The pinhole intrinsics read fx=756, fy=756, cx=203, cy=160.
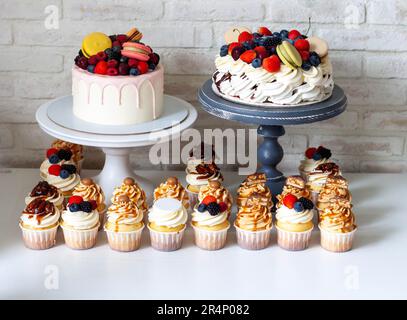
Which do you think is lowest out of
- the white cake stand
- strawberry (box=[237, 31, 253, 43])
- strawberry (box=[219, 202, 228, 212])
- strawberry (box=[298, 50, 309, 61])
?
strawberry (box=[219, 202, 228, 212])

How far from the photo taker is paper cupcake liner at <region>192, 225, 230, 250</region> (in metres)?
1.51

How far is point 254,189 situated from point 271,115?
0.18m

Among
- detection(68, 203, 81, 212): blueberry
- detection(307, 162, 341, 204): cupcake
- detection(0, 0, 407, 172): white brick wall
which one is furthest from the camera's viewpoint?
detection(0, 0, 407, 172): white brick wall

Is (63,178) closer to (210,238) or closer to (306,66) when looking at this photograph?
(210,238)

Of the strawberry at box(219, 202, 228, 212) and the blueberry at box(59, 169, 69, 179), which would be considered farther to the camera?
the blueberry at box(59, 169, 69, 179)

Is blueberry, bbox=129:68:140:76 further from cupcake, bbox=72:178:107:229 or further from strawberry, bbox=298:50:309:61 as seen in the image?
strawberry, bbox=298:50:309:61

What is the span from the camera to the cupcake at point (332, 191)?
158cm

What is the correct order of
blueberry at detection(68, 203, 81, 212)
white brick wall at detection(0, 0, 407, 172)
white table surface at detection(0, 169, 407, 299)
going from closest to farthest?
white table surface at detection(0, 169, 407, 299)
blueberry at detection(68, 203, 81, 212)
white brick wall at detection(0, 0, 407, 172)

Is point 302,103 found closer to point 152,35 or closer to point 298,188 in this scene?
point 298,188

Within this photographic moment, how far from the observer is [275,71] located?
60.0 inches

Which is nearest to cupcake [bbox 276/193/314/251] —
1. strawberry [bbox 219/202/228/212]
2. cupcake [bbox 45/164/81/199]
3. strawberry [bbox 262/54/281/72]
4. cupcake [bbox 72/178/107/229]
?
strawberry [bbox 219/202/228/212]

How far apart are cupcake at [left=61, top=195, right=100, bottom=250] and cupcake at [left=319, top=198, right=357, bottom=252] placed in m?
0.46

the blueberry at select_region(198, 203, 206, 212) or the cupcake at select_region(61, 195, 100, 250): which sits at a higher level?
the blueberry at select_region(198, 203, 206, 212)

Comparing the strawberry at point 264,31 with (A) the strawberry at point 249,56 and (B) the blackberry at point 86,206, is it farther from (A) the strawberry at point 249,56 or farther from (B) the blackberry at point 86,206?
(B) the blackberry at point 86,206
